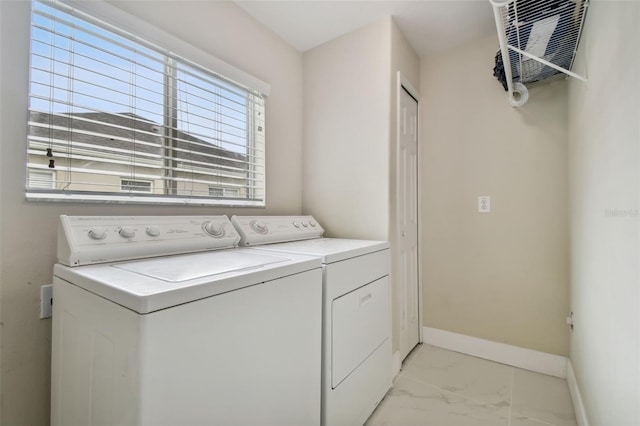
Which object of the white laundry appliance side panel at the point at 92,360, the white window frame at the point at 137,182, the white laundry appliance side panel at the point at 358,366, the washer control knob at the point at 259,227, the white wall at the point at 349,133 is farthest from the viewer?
the white wall at the point at 349,133

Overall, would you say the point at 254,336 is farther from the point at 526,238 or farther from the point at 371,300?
the point at 526,238

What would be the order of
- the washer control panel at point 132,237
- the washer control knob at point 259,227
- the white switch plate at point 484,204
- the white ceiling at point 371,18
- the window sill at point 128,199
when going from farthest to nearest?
the white switch plate at point 484,204
the white ceiling at point 371,18
the washer control knob at point 259,227
the window sill at point 128,199
the washer control panel at point 132,237

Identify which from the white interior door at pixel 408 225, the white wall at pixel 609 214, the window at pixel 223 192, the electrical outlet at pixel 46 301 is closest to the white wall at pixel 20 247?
the electrical outlet at pixel 46 301

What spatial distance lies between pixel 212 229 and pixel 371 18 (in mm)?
1750

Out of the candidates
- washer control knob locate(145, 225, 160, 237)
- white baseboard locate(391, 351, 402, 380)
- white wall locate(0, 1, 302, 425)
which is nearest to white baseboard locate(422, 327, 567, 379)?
white baseboard locate(391, 351, 402, 380)

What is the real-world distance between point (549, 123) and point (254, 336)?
2.33 meters

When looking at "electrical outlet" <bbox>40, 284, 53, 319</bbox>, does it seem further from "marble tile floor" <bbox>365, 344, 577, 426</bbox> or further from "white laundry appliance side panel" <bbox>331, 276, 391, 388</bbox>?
"marble tile floor" <bbox>365, 344, 577, 426</bbox>

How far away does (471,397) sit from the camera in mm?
1712

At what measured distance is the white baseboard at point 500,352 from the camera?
193cm

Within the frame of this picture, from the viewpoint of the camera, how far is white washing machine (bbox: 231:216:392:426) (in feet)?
4.03

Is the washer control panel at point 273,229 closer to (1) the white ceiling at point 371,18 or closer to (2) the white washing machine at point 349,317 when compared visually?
(2) the white washing machine at point 349,317

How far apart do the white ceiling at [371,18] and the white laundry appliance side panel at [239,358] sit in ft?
5.66

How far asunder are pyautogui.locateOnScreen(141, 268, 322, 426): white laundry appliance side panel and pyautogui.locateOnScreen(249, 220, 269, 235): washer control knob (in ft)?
2.06

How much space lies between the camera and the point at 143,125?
1400 mm
